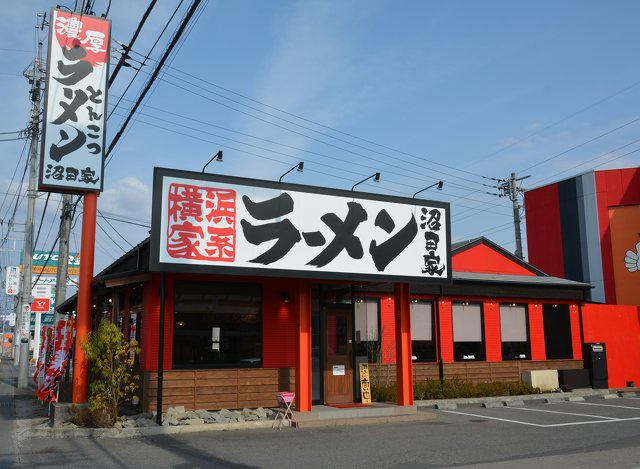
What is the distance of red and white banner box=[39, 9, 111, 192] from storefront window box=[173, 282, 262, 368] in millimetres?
3475

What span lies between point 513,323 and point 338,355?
27.1ft

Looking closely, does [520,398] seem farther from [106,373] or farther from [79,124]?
[79,124]

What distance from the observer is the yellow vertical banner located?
16281 millimetres

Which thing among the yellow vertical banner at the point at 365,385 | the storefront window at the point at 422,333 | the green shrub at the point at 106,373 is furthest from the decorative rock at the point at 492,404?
the green shrub at the point at 106,373

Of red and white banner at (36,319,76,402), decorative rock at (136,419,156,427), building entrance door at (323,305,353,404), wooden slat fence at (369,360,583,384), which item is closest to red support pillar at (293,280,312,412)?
building entrance door at (323,305,353,404)

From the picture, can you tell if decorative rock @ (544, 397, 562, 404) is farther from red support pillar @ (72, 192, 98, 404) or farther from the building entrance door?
red support pillar @ (72, 192, 98, 404)

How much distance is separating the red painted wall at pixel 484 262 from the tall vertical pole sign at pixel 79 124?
1371cm

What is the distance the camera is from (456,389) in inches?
730

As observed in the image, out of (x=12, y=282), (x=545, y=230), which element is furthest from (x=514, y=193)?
(x=12, y=282)

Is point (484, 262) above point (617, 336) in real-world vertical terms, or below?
above

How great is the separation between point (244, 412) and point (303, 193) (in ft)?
17.2

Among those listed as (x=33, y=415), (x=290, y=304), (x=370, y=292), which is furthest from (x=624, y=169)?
(x=33, y=415)

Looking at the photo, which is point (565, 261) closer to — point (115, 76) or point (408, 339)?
point (408, 339)

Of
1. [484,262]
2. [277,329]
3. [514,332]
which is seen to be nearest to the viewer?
[277,329]
